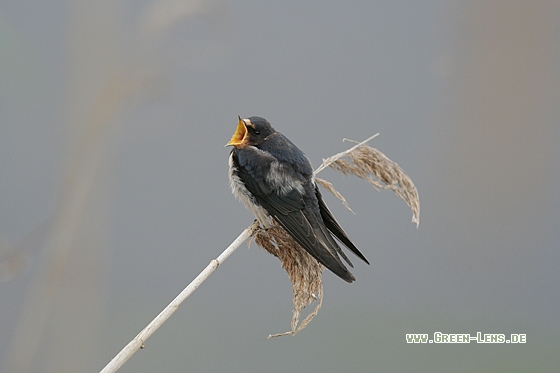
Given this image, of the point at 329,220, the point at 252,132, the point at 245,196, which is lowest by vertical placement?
the point at 329,220

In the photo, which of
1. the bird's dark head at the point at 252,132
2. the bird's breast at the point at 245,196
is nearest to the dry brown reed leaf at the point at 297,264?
the bird's breast at the point at 245,196

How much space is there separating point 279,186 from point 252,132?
0.30m

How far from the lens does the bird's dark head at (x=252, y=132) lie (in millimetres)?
2229

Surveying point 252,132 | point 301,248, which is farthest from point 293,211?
point 252,132

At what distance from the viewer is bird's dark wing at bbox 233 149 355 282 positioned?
1.67 m

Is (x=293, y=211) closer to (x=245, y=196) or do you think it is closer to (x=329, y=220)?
(x=329, y=220)

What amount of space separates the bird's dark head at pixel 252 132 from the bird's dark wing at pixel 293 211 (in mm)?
69

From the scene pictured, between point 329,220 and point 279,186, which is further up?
point 279,186

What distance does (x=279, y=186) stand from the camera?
2043mm

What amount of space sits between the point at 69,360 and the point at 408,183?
1.16m

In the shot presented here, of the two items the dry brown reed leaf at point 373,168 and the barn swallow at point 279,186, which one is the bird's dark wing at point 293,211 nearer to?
the barn swallow at point 279,186

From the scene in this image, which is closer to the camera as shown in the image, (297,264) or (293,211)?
(297,264)

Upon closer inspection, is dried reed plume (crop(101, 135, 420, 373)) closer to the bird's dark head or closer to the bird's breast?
the bird's breast

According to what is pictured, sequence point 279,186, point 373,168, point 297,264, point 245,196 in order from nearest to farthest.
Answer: point 297,264, point 373,168, point 279,186, point 245,196
